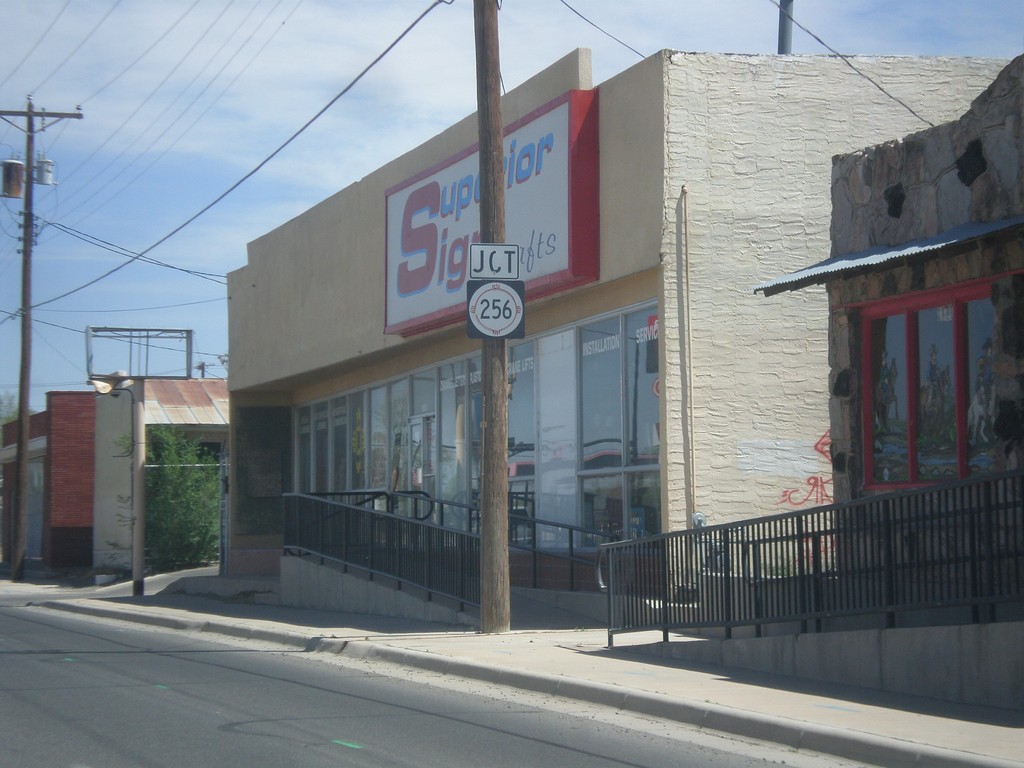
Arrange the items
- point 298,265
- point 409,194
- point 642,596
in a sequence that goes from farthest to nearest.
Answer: point 298,265 → point 409,194 → point 642,596

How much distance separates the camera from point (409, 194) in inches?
847

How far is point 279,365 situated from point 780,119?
50.3ft

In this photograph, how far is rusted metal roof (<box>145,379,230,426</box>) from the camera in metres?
38.2

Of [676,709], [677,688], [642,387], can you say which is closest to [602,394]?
[642,387]

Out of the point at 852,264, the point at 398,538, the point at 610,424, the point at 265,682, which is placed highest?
the point at 852,264

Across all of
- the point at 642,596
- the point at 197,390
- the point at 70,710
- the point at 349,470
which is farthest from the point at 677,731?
the point at 197,390

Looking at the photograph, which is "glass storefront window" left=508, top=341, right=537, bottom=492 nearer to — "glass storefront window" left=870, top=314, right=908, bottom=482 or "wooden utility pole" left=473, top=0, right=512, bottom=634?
"wooden utility pole" left=473, top=0, right=512, bottom=634

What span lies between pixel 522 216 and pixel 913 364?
7322 mm

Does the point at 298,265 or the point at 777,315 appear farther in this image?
the point at 298,265

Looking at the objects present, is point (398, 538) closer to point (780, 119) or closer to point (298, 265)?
point (780, 119)

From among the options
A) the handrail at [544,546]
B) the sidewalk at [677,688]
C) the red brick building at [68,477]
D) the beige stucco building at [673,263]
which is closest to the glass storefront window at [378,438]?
the handrail at [544,546]

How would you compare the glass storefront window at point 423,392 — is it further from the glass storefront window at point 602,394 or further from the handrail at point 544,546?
the glass storefront window at point 602,394

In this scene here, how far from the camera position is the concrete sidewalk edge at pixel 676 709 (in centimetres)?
727

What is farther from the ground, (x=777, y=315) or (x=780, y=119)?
(x=780, y=119)
